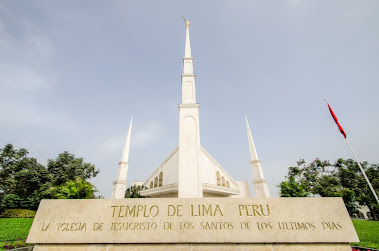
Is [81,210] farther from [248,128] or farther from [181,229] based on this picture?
[248,128]

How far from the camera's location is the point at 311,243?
5.09 meters

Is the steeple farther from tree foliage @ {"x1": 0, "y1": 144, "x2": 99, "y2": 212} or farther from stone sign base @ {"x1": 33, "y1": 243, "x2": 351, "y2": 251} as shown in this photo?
tree foliage @ {"x1": 0, "y1": 144, "x2": 99, "y2": 212}

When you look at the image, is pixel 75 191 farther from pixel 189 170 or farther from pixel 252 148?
pixel 252 148

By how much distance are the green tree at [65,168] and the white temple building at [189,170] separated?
6.75m

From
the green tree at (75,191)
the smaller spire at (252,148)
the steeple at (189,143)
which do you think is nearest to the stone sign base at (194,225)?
the green tree at (75,191)

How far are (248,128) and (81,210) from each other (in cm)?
3535

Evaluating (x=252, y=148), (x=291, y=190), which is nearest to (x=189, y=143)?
(x=291, y=190)

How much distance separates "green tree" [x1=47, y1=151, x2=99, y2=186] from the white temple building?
266 inches

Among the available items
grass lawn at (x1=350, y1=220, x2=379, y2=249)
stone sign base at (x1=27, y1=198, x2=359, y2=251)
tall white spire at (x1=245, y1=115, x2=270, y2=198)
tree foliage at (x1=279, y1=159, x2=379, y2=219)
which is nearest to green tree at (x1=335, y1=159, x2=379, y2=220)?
tree foliage at (x1=279, y1=159, x2=379, y2=219)

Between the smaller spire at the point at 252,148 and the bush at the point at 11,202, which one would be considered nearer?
the bush at the point at 11,202

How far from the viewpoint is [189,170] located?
14414 mm

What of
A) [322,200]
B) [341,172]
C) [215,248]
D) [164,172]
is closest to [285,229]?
[322,200]

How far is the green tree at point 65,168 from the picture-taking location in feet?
89.6

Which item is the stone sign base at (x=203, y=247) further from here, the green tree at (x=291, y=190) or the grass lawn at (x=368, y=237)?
the grass lawn at (x=368, y=237)
